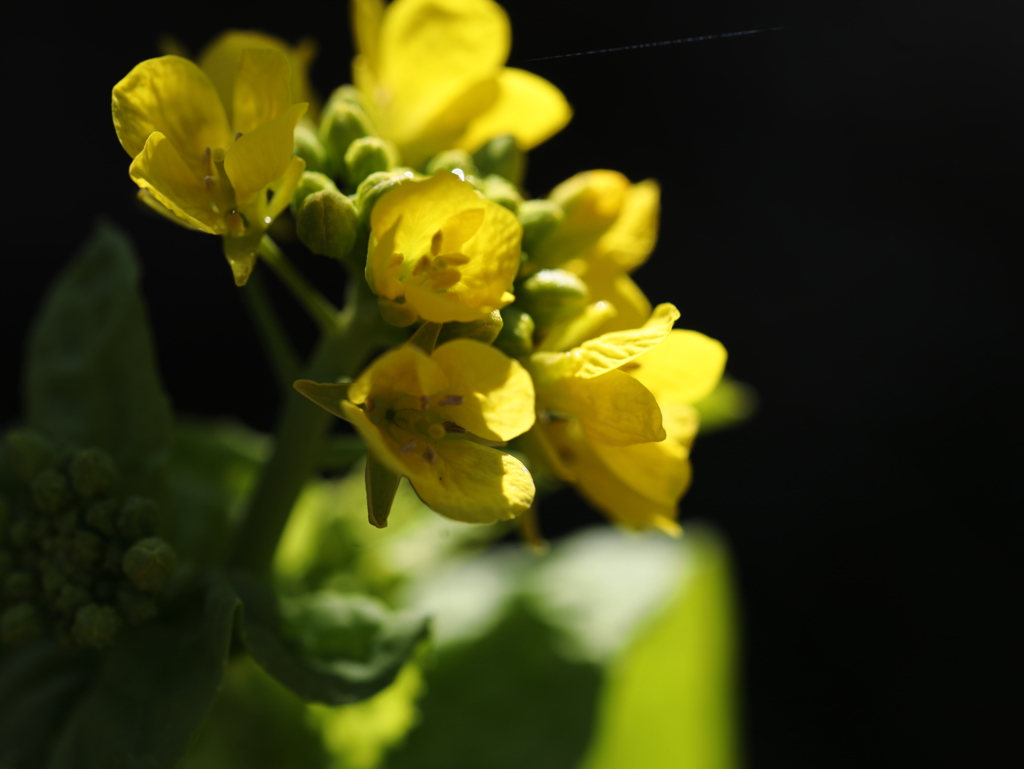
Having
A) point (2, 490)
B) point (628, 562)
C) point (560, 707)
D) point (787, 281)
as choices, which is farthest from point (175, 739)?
point (787, 281)

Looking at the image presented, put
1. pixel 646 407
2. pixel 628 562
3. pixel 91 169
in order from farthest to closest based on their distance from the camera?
pixel 91 169, pixel 628 562, pixel 646 407

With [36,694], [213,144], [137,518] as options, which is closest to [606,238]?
[213,144]

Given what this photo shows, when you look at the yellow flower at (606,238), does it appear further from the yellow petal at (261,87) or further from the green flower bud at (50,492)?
the green flower bud at (50,492)

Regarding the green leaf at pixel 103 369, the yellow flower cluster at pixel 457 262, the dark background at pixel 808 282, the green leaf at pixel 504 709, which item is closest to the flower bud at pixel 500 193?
the yellow flower cluster at pixel 457 262

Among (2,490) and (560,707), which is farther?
(560,707)

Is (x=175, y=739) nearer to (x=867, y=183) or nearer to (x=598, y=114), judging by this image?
(x=598, y=114)

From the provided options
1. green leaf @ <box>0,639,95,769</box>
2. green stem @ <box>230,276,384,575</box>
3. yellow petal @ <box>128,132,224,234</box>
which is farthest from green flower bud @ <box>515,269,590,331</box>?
green leaf @ <box>0,639,95,769</box>

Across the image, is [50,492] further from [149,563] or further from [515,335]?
[515,335]

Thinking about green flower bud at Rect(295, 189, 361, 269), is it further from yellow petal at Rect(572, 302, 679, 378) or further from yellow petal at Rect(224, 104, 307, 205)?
yellow petal at Rect(572, 302, 679, 378)
